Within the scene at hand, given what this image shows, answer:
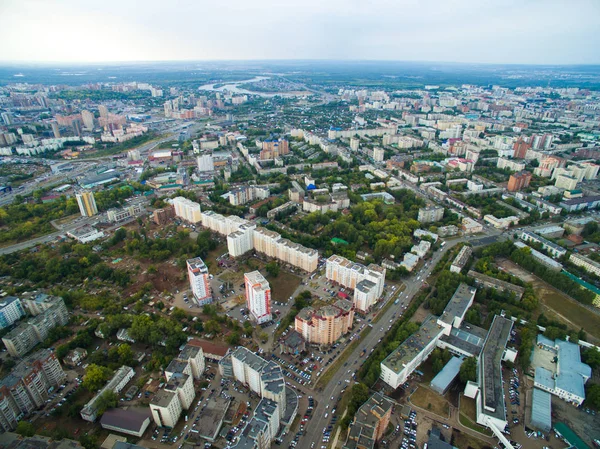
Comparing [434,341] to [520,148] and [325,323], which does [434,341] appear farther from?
[520,148]

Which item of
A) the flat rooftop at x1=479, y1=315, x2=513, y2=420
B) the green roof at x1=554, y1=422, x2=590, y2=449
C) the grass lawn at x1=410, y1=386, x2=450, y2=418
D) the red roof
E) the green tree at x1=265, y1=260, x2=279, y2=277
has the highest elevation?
the flat rooftop at x1=479, y1=315, x2=513, y2=420

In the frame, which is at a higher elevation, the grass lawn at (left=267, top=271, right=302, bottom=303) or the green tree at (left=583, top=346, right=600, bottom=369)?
the green tree at (left=583, top=346, right=600, bottom=369)

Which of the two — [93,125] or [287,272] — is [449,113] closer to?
[287,272]

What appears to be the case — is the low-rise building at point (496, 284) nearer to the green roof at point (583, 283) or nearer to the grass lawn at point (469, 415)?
the green roof at point (583, 283)

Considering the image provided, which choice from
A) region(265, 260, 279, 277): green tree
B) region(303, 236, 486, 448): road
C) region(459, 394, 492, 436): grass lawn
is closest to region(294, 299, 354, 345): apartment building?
region(303, 236, 486, 448): road

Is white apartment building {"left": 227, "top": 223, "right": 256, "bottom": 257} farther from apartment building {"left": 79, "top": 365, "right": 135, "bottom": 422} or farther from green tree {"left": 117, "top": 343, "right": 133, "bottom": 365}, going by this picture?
apartment building {"left": 79, "top": 365, "right": 135, "bottom": 422}
